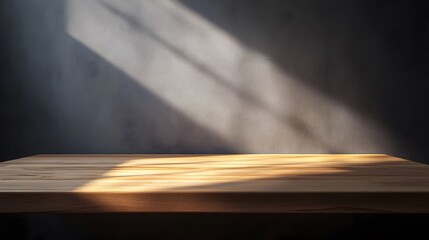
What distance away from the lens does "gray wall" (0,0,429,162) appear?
1.98m

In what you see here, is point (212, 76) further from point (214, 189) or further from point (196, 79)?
point (214, 189)

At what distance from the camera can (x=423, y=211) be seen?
1073 mm

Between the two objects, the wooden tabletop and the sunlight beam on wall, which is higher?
the sunlight beam on wall

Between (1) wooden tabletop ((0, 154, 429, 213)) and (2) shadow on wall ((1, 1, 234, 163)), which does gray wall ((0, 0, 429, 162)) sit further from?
(1) wooden tabletop ((0, 154, 429, 213))

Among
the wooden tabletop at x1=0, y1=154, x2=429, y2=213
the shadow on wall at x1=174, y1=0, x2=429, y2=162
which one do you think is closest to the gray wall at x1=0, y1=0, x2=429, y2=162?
the shadow on wall at x1=174, y1=0, x2=429, y2=162

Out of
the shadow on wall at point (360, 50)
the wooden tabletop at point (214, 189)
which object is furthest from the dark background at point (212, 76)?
the wooden tabletop at point (214, 189)

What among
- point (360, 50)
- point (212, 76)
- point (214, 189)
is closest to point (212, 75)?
point (212, 76)

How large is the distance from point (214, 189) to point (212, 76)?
38.0 inches

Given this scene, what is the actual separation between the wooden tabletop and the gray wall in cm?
50

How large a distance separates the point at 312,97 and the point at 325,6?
40cm

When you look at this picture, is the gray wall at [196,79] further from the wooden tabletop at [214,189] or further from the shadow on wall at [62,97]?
the wooden tabletop at [214,189]

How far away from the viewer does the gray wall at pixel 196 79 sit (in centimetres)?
198
